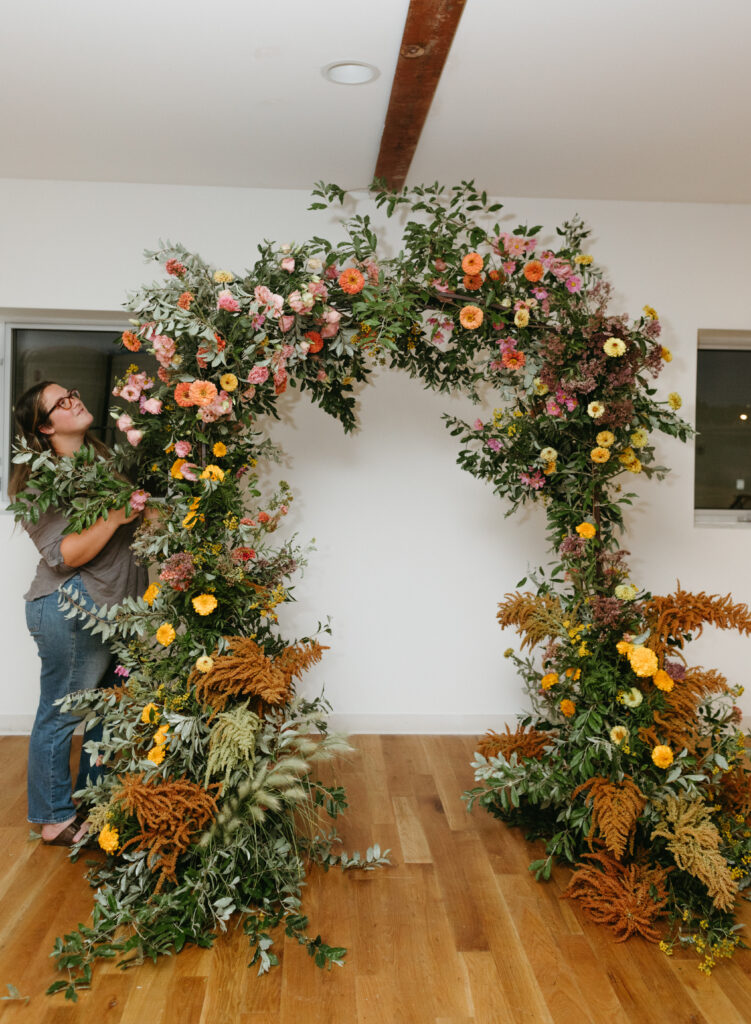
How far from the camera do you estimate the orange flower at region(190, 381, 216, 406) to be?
92.9 inches

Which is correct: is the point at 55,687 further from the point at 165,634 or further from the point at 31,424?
the point at 31,424

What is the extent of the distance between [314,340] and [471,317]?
479 mm

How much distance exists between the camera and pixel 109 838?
2.37 metres

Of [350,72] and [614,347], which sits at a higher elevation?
[350,72]

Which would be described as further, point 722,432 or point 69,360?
point 722,432

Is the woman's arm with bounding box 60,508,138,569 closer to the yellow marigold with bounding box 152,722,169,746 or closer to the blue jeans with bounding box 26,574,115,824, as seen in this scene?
the blue jeans with bounding box 26,574,115,824

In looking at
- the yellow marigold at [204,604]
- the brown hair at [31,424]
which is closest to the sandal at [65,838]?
the yellow marigold at [204,604]

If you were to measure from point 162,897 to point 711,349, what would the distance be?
10.7ft

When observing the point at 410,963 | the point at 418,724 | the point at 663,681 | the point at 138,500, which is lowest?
the point at 410,963

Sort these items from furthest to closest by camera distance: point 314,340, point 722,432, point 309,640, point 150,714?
1. point 722,432
2. point 309,640
3. point 314,340
4. point 150,714

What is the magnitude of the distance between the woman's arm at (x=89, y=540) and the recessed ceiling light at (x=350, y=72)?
1.45 metres

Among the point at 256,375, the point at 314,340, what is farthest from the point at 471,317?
the point at 256,375

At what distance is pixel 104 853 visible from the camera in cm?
270

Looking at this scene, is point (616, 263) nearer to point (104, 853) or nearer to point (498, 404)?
point (498, 404)
